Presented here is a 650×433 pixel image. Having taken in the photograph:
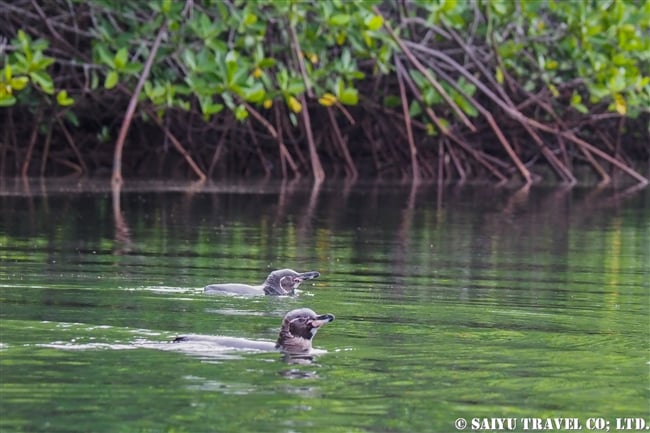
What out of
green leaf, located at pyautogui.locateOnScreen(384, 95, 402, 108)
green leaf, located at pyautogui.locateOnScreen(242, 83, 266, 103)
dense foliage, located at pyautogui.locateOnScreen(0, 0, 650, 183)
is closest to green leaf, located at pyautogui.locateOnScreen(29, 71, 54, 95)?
dense foliage, located at pyautogui.locateOnScreen(0, 0, 650, 183)

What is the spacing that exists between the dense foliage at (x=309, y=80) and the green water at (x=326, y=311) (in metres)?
2.31

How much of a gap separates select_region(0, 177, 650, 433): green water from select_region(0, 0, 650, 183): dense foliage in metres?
2.31

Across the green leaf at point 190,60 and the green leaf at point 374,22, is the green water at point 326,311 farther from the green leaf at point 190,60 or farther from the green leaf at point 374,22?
the green leaf at point 374,22

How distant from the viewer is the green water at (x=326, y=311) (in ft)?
18.2

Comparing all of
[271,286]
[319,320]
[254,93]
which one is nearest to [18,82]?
[254,93]

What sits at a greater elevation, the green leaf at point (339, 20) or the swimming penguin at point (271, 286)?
the green leaf at point (339, 20)

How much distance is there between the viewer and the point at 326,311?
320 inches

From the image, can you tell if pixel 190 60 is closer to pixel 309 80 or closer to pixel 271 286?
pixel 309 80

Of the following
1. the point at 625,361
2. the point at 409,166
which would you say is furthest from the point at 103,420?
the point at 409,166

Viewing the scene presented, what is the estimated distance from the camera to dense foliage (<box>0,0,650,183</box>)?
55.3ft

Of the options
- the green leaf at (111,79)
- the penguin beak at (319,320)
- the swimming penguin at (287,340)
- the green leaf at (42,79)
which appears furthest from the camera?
the green leaf at (111,79)

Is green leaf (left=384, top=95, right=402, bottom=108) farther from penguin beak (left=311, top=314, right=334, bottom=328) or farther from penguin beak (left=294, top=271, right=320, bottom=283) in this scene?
penguin beak (left=311, top=314, right=334, bottom=328)

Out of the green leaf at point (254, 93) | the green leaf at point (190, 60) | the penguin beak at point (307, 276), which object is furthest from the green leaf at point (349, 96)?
the penguin beak at point (307, 276)

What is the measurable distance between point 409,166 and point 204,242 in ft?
36.4
